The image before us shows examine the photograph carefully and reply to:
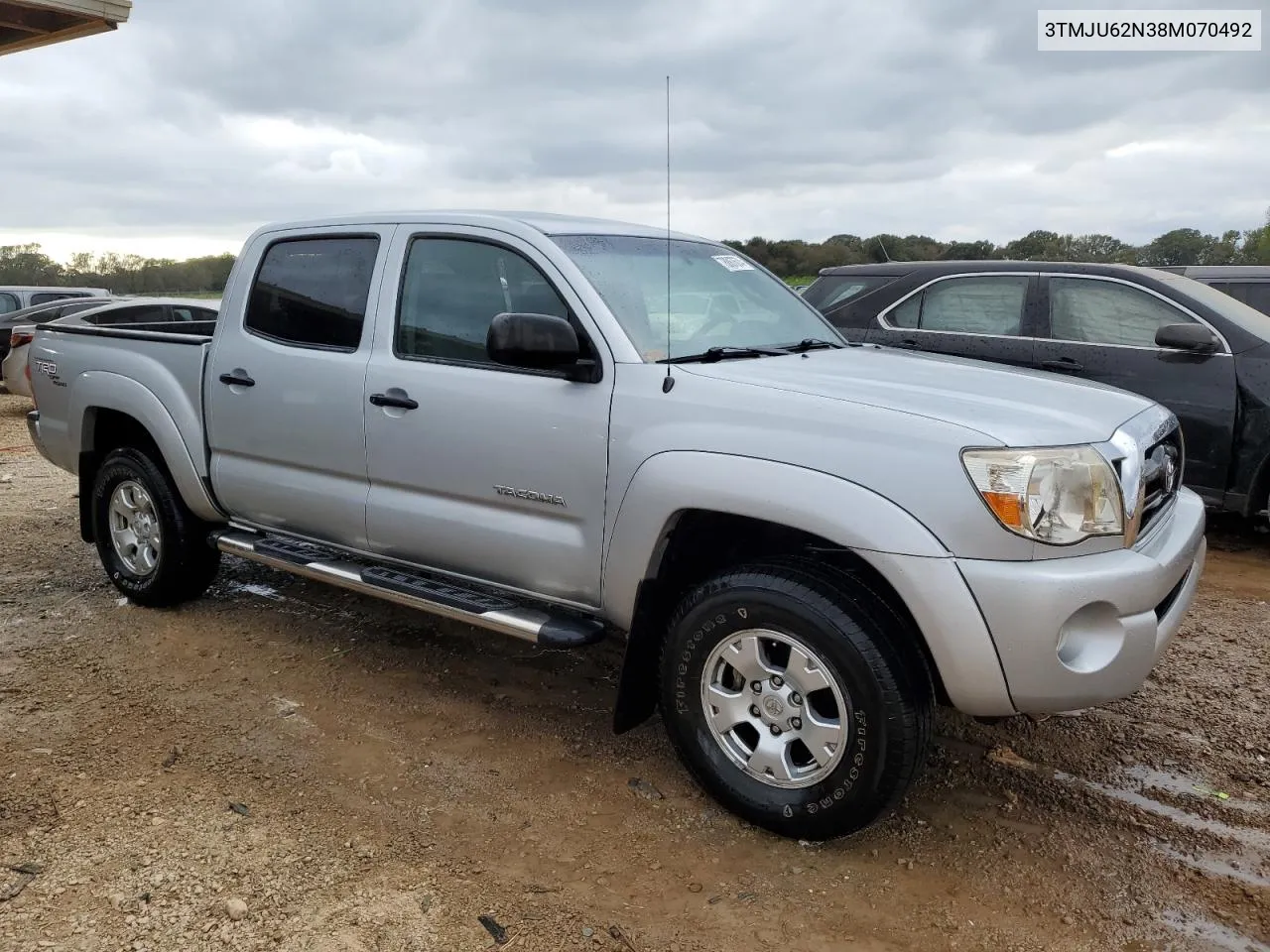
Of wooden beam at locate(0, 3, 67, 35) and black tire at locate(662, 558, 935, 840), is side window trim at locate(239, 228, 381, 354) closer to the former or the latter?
black tire at locate(662, 558, 935, 840)

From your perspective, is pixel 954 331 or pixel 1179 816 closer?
pixel 1179 816

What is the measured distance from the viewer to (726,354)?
3.43 meters

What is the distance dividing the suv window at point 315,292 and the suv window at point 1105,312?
449 cm

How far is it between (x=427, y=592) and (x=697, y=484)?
1250 millimetres

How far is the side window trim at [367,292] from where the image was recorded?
3.97 m

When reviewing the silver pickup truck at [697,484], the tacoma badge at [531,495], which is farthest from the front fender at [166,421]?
the tacoma badge at [531,495]

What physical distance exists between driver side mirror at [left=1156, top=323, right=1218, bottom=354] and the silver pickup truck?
277cm

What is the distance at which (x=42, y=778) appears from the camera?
11.1ft

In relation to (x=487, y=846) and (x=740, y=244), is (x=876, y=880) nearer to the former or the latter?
(x=487, y=846)

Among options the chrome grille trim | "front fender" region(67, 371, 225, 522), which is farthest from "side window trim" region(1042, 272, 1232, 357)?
"front fender" region(67, 371, 225, 522)

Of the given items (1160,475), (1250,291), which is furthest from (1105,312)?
(1160,475)

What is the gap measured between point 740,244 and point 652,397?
6.70ft

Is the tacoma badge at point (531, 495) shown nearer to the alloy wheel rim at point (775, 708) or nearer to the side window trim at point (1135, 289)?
the alloy wheel rim at point (775, 708)

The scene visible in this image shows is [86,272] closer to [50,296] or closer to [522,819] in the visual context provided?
[50,296]
